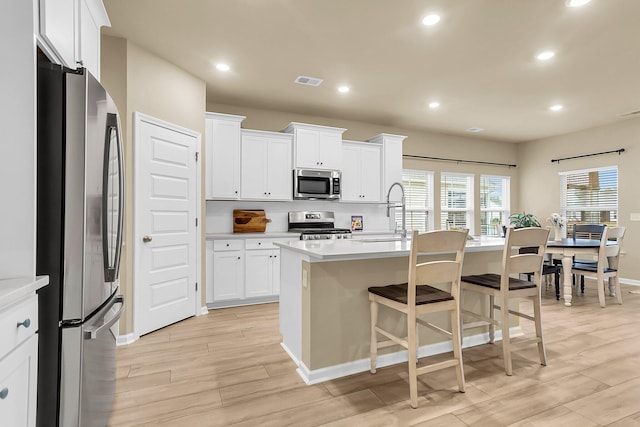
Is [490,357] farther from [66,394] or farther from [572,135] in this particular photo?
[572,135]

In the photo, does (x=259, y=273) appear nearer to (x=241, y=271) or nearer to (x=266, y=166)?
(x=241, y=271)

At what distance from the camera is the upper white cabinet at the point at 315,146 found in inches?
187

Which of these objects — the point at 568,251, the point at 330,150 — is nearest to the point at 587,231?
the point at 568,251

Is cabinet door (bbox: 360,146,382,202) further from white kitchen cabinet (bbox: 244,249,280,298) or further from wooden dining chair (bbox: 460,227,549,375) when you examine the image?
wooden dining chair (bbox: 460,227,549,375)

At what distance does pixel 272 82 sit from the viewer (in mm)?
4035

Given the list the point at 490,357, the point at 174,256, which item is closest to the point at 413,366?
the point at 490,357

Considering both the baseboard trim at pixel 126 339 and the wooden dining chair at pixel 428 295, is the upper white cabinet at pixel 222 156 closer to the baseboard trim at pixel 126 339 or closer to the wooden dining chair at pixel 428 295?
the baseboard trim at pixel 126 339

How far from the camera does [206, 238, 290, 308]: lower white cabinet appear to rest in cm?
407

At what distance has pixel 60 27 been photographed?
158cm

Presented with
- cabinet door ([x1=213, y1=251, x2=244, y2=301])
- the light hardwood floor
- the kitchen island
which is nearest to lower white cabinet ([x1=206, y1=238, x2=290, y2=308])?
cabinet door ([x1=213, y1=251, x2=244, y2=301])

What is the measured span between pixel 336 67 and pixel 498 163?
16.6ft

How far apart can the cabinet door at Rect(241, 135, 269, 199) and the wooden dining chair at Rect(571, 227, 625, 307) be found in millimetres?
4357

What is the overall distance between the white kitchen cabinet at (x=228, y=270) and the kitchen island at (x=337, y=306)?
1.68 m

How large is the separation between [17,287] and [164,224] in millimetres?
2381
